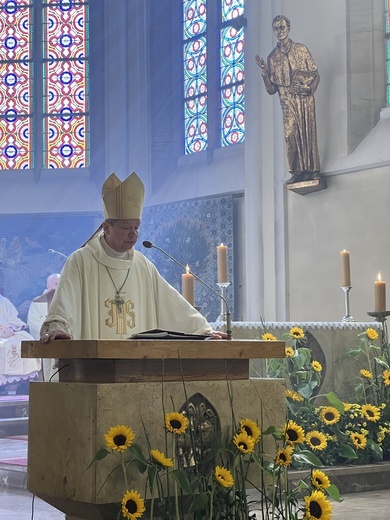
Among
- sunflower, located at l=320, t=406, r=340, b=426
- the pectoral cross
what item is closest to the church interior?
sunflower, located at l=320, t=406, r=340, b=426

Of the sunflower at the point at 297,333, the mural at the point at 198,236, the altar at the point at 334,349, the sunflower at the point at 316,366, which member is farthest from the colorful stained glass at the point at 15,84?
the sunflower at the point at 316,366

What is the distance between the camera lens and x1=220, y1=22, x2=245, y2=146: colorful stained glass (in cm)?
1337

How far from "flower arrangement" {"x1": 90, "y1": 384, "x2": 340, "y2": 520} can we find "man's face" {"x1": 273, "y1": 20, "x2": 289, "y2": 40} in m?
7.20

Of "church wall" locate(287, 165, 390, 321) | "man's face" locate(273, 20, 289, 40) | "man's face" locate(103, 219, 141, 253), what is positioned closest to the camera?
"man's face" locate(103, 219, 141, 253)

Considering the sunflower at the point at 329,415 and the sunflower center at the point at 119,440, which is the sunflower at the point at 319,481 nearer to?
the sunflower center at the point at 119,440

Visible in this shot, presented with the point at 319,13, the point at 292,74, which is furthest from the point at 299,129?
the point at 319,13

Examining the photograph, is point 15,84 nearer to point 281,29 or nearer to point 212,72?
point 212,72

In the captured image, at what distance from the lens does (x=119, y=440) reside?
3.23 metres

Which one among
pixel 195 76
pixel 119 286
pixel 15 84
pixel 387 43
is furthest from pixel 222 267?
pixel 15 84

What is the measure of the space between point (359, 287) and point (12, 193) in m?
7.13

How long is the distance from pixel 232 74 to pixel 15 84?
4.13 meters

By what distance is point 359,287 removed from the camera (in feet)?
32.4

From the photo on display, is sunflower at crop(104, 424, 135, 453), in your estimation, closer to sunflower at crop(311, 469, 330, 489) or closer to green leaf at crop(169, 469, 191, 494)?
green leaf at crop(169, 469, 191, 494)

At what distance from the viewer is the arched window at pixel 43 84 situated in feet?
51.8
